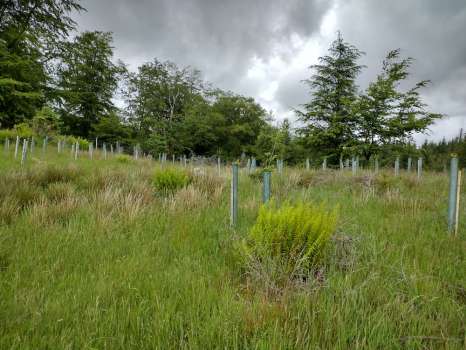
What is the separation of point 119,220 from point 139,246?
0.97 m

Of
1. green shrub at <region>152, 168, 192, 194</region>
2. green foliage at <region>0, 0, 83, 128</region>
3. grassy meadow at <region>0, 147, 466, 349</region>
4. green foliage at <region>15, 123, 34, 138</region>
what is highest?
green foliage at <region>0, 0, 83, 128</region>

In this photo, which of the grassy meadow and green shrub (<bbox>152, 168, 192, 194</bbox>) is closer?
the grassy meadow

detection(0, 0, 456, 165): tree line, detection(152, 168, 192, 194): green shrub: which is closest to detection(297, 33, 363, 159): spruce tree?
detection(0, 0, 456, 165): tree line

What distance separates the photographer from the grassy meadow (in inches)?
57.2

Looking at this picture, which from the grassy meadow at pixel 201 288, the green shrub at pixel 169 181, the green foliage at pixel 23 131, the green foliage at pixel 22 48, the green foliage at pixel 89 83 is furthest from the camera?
the green foliage at pixel 89 83

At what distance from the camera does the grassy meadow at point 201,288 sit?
145cm

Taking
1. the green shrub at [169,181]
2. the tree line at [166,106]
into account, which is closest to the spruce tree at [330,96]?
the tree line at [166,106]

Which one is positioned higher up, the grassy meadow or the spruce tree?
the spruce tree

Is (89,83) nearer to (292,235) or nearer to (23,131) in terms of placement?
(23,131)

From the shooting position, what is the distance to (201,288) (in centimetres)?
190

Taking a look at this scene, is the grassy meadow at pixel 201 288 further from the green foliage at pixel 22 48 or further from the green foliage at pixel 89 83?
Answer: the green foliage at pixel 89 83

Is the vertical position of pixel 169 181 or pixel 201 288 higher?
pixel 169 181

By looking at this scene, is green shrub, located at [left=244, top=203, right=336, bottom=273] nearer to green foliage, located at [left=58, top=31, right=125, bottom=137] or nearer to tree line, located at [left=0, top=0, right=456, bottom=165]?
tree line, located at [left=0, top=0, right=456, bottom=165]

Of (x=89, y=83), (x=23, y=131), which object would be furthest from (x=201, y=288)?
(x=89, y=83)
